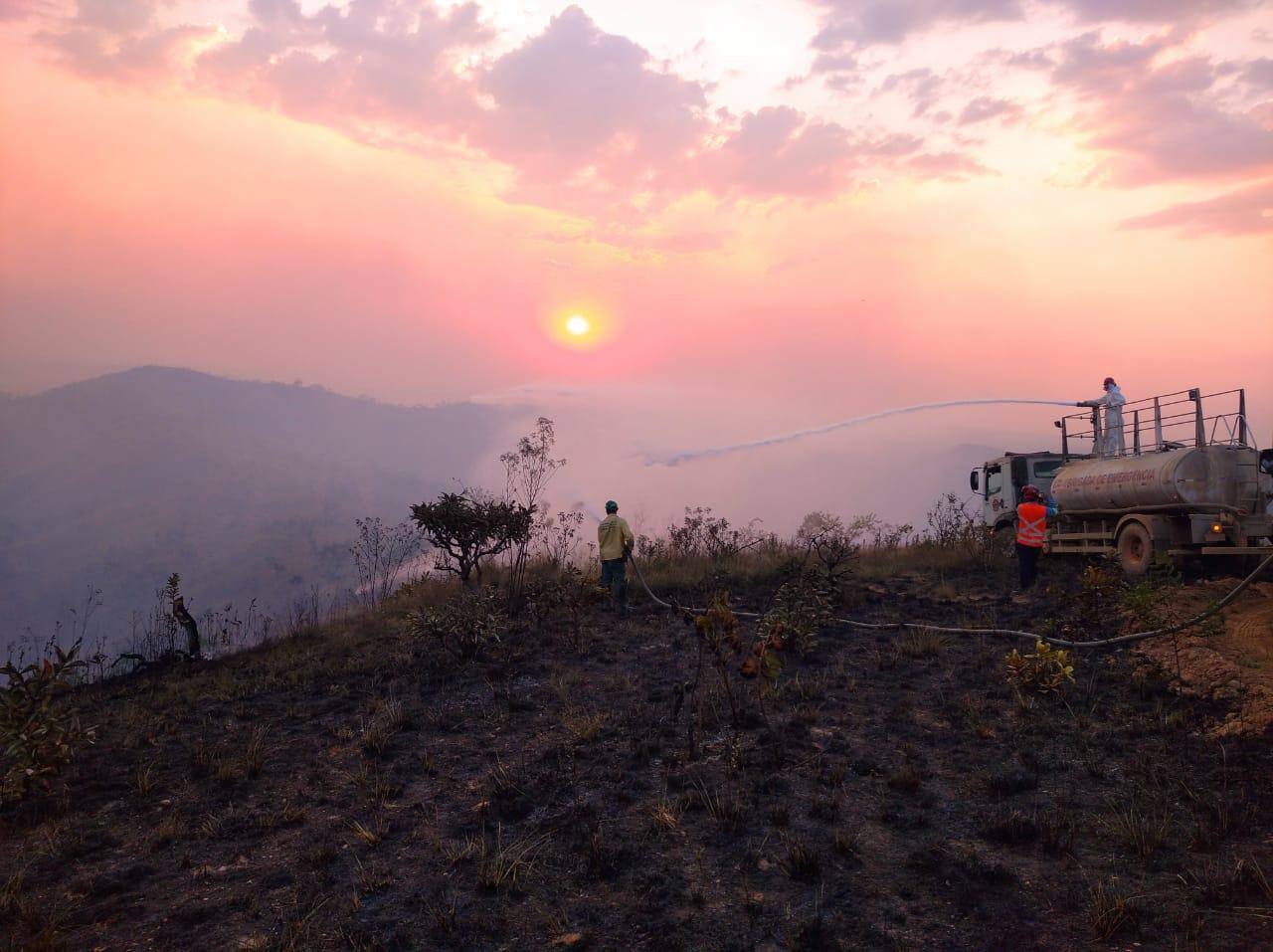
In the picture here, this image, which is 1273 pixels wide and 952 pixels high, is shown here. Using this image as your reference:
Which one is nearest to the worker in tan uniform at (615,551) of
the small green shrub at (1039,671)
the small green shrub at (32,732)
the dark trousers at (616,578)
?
the dark trousers at (616,578)

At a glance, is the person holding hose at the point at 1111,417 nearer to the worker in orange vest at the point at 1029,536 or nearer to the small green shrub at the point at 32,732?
the worker in orange vest at the point at 1029,536

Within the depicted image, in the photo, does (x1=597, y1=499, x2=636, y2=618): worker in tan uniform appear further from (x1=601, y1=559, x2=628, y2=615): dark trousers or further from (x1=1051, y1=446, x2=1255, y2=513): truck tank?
(x1=1051, y1=446, x2=1255, y2=513): truck tank

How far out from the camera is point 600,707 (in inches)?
344

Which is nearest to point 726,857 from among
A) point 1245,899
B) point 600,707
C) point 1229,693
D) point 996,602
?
point 1245,899

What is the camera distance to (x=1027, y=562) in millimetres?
14781

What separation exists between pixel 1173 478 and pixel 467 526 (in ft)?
41.7

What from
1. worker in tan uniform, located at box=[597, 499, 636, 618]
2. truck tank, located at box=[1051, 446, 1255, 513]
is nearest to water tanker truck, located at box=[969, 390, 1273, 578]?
truck tank, located at box=[1051, 446, 1255, 513]

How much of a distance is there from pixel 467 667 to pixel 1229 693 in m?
8.52

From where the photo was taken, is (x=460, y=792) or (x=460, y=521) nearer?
(x=460, y=792)

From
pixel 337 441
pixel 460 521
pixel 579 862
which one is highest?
pixel 337 441

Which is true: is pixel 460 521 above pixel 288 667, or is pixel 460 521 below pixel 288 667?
above

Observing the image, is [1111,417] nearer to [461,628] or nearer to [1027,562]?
[1027,562]

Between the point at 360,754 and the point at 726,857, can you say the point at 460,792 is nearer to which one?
the point at 360,754

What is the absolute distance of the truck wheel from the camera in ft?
47.2
